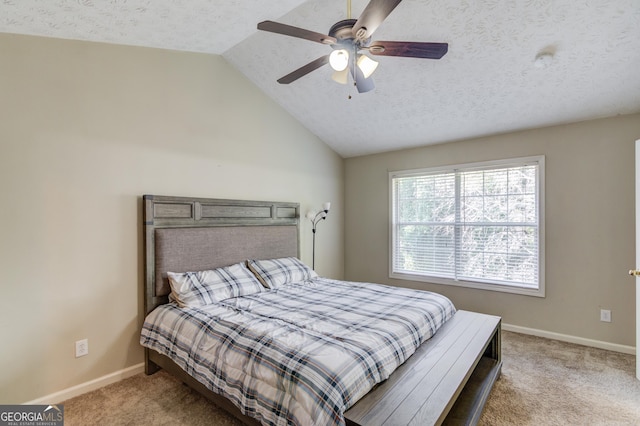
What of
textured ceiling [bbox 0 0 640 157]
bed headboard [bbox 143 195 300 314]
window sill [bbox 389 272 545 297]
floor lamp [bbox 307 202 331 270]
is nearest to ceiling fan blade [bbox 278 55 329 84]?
textured ceiling [bbox 0 0 640 157]

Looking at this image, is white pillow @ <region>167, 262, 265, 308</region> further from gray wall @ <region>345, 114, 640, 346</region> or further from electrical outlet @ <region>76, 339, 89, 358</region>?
gray wall @ <region>345, 114, 640, 346</region>

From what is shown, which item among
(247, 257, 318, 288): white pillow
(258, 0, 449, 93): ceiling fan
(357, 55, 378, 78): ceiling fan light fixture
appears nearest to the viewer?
(258, 0, 449, 93): ceiling fan

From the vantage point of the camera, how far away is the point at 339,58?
182 cm

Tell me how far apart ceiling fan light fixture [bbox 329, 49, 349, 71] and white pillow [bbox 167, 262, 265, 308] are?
201 centimetres

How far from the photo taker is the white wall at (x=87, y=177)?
2070 mm

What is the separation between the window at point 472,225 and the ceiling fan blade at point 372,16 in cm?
270

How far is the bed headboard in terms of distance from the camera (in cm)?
265

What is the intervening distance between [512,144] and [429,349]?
8.83ft

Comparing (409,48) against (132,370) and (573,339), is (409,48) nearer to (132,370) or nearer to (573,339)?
(132,370)

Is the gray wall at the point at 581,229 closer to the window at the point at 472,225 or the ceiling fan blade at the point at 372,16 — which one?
the window at the point at 472,225

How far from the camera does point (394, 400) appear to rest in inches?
59.6

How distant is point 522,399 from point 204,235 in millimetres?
2915

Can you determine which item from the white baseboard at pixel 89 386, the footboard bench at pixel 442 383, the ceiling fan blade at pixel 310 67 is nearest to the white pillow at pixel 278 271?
the white baseboard at pixel 89 386

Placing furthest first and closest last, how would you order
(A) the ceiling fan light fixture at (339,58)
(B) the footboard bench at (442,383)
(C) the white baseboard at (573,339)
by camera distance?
(C) the white baseboard at (573,339) < (A) the ceiling fan light fixture at (339,58) < (B) the footboard bench at (442,383)
